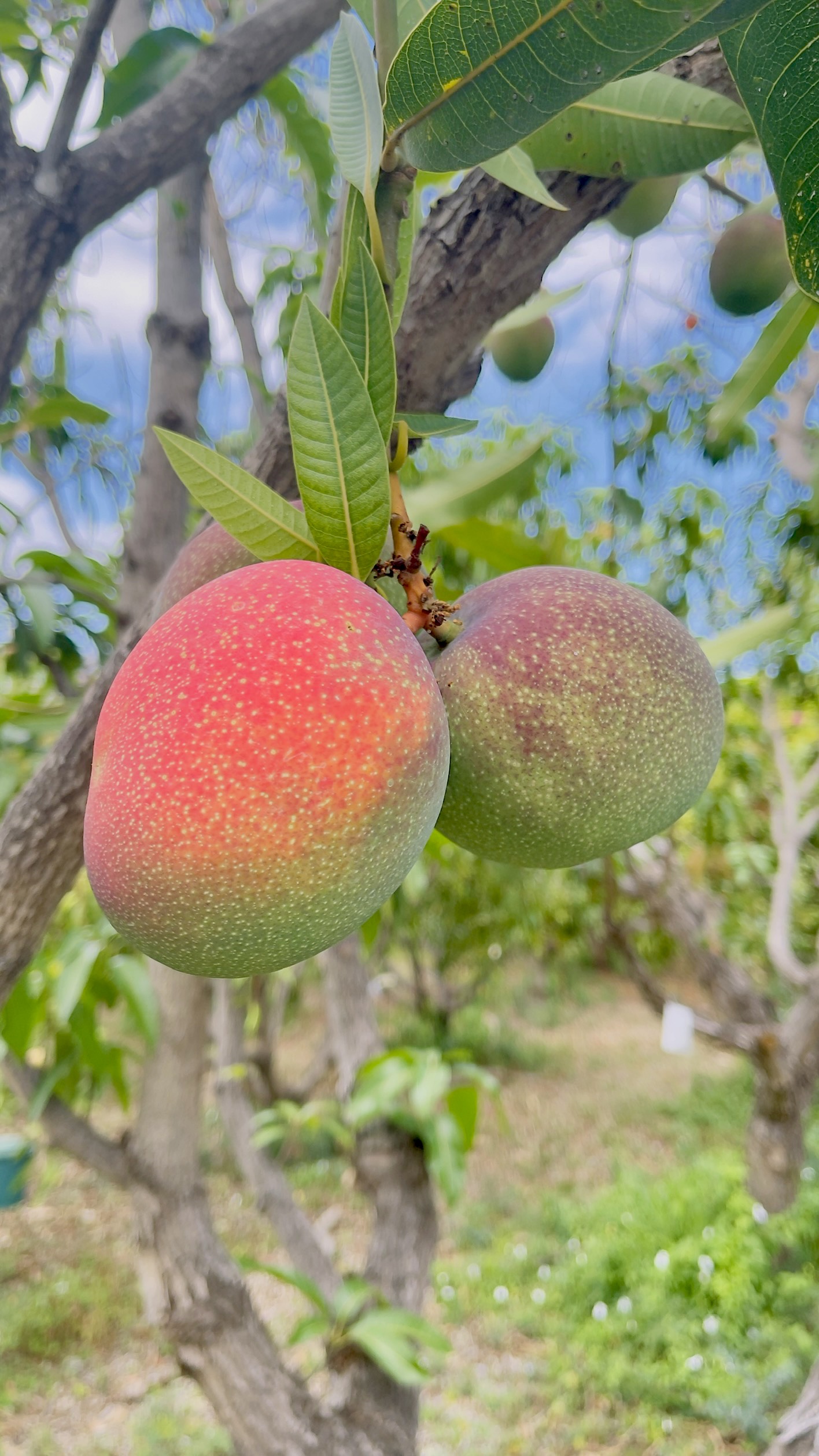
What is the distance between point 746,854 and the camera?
14.5 feet

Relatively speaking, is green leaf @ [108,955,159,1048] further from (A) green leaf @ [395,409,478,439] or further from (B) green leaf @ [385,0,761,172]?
(B) green leaf @ [385,0,761,172]

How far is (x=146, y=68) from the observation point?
1315mm

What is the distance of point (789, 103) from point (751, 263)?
0.62 metres

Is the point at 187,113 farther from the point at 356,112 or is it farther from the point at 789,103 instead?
the point at 789,103

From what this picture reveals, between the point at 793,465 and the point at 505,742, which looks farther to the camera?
the point at 793,465

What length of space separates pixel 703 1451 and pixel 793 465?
8.89ft

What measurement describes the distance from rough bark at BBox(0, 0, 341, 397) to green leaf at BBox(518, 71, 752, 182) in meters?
0.64

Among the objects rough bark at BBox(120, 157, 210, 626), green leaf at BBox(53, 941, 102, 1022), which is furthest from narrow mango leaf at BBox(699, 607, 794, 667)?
green leaf at BBox(53, 941, 102, 1022)

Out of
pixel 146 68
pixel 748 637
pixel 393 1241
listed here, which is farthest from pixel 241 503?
pixel 393 1241

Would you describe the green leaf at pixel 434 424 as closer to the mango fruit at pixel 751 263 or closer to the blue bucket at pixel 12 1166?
the mango fruit at pixel 751 263

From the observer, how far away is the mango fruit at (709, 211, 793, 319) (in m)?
0.94

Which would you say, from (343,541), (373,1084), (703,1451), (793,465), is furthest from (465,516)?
(703,1451)

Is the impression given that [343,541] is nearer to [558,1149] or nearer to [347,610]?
[347,610]

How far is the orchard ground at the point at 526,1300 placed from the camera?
112 inches
